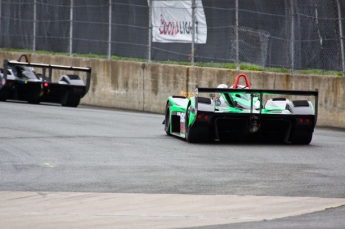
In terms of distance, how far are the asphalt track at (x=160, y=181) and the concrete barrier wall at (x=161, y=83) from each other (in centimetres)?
280

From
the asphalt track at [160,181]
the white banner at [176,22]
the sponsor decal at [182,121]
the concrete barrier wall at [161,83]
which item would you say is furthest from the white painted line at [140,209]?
the white banner at [176,22]

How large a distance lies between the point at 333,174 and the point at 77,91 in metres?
14.0

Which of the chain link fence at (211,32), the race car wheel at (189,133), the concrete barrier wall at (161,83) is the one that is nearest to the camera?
the race car wheel at (189,133)

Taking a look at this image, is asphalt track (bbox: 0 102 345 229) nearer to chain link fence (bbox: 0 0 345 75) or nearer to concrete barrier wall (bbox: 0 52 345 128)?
concrete barrier wall (bbox: 0 52 345 128)

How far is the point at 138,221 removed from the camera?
760 cm

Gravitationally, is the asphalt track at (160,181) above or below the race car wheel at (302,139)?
below

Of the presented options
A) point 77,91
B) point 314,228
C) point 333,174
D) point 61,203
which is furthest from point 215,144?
point 77,91

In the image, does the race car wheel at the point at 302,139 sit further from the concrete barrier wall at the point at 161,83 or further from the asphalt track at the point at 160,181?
the concrete barrier wall at the point at 161,83

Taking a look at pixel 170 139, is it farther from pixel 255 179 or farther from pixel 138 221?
pixel 138 221

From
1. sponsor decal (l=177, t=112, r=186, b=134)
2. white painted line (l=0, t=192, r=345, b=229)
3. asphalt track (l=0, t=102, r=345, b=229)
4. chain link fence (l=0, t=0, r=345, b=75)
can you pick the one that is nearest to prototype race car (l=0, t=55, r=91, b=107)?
chain link fence (l=0, t=0, r=345, b=75)

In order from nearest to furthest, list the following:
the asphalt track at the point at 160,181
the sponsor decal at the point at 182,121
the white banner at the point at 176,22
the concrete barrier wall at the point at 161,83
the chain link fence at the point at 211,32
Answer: the asphalt track at the point at 160,181, the sponsor decal at the point at 182,121, the concrete barrier wall at the point at 161,83, the chain link fence at the point at 211,32, the white banner at the point at 176,22

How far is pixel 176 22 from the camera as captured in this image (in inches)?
931

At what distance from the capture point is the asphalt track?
7730 mm

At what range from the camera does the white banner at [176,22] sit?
74.5ft
